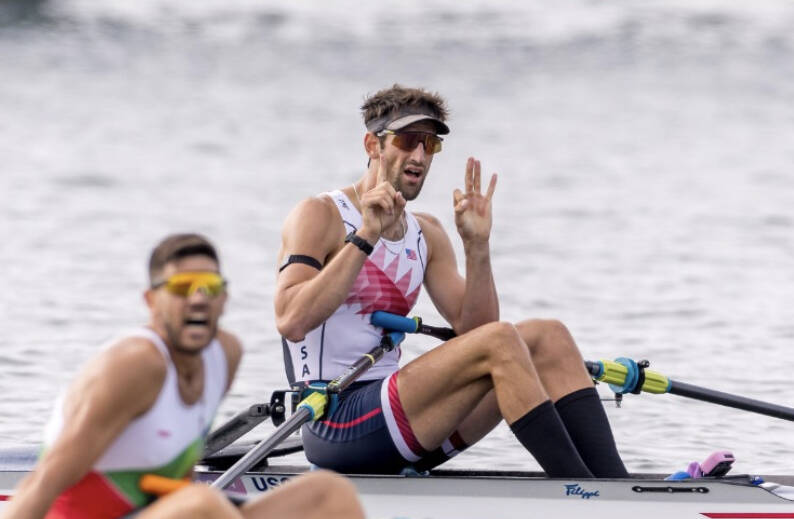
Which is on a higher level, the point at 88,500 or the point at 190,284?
the point at 190,284

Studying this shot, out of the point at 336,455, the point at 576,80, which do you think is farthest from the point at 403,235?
the point at 576,80

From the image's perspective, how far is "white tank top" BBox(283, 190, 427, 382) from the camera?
6797mm

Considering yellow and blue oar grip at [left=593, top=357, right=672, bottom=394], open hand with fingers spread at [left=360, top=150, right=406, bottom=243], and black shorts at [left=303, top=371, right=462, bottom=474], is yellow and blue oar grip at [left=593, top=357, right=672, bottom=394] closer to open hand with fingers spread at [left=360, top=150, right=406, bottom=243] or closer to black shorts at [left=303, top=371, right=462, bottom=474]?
black shorts at [left=303, top=371, right=462, bottom=474]

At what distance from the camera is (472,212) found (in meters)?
6.78

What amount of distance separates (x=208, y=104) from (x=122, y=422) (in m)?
27.5

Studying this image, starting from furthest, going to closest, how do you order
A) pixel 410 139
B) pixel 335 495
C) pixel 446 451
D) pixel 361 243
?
pixel 410 139
pixel 446 451
pixel 361 243
pixel 335 495

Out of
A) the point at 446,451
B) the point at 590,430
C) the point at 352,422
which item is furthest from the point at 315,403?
the point at 590,430

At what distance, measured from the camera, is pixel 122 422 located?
4.53m

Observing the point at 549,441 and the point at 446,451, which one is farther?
the point at 446,451

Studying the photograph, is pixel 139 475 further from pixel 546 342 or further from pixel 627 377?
pixel 627 377

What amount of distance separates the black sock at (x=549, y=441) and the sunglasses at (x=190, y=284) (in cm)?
194

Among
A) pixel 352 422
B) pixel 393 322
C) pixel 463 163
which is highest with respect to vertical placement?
pixel 463 163

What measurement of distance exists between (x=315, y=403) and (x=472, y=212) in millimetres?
1013

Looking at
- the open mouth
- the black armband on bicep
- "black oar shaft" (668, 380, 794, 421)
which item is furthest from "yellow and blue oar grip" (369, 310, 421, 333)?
the open mouth
